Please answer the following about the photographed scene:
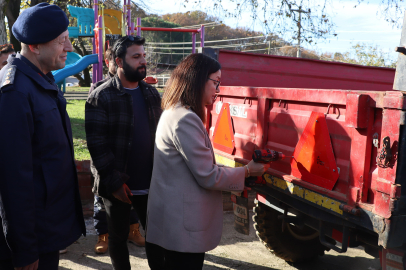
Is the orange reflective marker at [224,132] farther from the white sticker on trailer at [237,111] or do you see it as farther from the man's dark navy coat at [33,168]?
the man's dark navy coat at [33,168]

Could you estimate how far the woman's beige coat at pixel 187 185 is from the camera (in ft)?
6.39

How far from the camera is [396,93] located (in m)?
1.88

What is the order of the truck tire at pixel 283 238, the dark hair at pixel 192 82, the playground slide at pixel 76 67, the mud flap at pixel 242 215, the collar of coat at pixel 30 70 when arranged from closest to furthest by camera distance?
the collar of coat at pixel 30 70 < the dark hair at pixel 192 82 < the mud flap at pixel 242 215 < the truck tire at pixel 283 238 < the playground slide at pixel 76 67

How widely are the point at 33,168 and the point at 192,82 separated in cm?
94

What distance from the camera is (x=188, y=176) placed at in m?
2.00

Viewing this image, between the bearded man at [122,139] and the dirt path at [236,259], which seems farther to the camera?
the dirt path at [236,259]

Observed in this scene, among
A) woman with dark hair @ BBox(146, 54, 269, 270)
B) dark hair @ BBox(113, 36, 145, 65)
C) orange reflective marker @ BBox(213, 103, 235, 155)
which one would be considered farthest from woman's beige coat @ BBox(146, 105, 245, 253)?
orange reflective marker @ BBox(213, 103, 235, 155)

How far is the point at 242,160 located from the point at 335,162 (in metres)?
1.00

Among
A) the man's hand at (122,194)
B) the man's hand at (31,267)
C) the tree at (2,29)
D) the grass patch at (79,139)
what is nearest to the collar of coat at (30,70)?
the man's hand at (31,267)

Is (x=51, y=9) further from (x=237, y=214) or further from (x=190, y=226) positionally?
(x=237, y=214)

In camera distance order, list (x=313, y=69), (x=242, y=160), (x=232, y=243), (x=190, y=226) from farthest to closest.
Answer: (x=313, y=69) < (x=232, y=243) < (x=242, y=160) < (x=190, y=226)

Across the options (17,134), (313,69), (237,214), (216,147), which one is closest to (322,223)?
(237,214)

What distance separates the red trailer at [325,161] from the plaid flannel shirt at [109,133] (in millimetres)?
1001

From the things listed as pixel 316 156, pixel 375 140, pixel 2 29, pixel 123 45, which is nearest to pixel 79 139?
pixel 2 29
